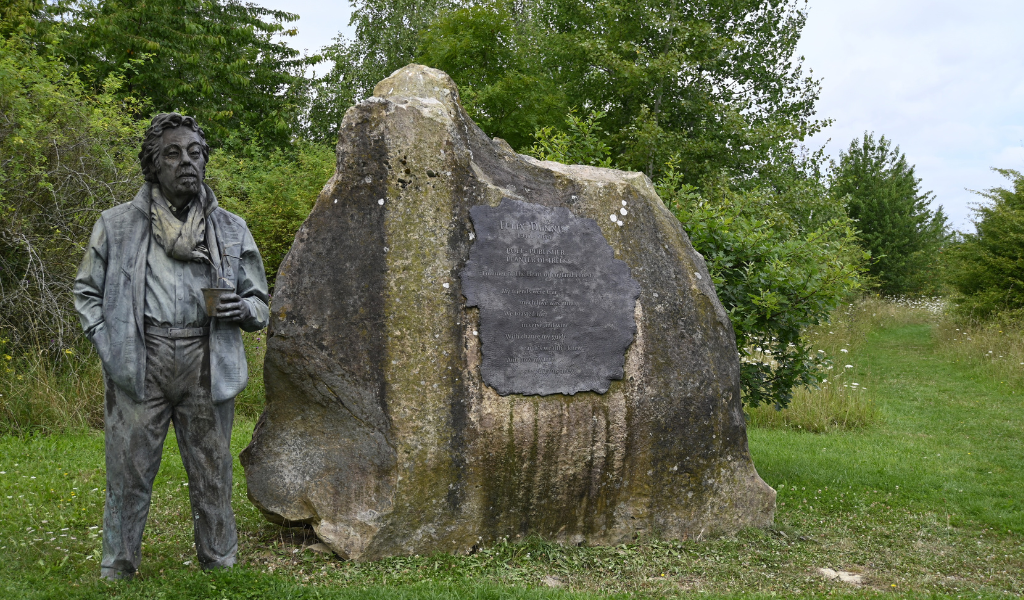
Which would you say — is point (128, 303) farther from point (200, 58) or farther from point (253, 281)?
point (200, 58)

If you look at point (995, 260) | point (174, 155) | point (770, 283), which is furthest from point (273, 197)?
point (995, 260)

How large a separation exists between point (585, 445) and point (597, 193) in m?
1.79

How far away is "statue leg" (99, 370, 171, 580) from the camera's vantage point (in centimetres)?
411

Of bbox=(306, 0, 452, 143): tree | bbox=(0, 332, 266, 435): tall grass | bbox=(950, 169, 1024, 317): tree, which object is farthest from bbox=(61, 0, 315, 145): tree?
bbox=(950, 169, 1024, 317): tree

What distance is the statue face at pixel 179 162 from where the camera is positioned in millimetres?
4082

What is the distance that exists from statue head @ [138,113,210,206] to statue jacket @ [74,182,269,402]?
0.14 meters

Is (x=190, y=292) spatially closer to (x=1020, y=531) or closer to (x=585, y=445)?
(x=585, y=445)

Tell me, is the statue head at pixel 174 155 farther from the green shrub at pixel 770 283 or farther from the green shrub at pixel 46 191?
the green shrub at pixel 46 191

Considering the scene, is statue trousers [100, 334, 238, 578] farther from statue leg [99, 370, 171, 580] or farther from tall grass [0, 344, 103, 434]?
tall grass [0, 344, 103, 434]

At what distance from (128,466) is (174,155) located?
1660 millimetres

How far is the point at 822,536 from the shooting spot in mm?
6102

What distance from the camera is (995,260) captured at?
58.4ft

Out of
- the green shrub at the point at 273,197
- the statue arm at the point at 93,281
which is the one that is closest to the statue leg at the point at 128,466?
the statue arm at the point at 93,281

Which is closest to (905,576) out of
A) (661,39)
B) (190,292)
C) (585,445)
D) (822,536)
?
(822,536)
